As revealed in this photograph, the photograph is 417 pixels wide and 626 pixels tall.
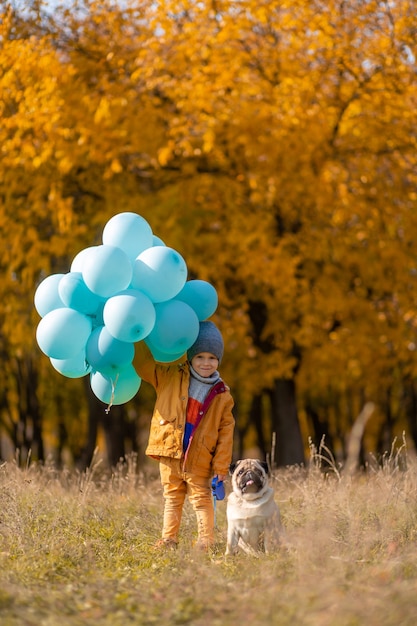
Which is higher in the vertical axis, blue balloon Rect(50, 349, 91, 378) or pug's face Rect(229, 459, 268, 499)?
blue balloon Rect(50, 349, 91, 378)

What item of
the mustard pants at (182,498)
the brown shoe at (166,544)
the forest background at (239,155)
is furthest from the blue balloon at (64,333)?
the forest background at (239,155)

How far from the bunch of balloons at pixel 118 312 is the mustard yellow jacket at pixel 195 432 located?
0.25m

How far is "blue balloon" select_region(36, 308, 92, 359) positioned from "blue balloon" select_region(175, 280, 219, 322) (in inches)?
31.0

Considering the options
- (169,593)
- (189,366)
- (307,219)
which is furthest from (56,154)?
(169,593)

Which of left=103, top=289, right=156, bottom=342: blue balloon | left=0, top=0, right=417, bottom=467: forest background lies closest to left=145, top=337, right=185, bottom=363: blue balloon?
left=103, top=289, right=156, bottom=342: blue balloon

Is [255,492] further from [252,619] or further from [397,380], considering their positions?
[397,380]

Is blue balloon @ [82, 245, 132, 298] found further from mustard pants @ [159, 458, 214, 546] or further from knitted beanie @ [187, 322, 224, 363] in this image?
mustard pants @ [159, 458, 214, 546]

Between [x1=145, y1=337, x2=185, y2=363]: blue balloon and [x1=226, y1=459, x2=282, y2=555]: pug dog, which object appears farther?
[x1=145, y1=337, x2=185, y2=363]: blue balloon

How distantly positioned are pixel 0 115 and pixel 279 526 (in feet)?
24.8

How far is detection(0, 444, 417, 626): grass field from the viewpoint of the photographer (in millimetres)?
4516

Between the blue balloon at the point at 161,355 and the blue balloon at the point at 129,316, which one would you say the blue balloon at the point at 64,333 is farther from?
the blue balloon at the point at 161,355

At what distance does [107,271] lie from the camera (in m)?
6.16

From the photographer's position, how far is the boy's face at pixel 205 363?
661 centimetres

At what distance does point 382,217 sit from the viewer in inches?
491
